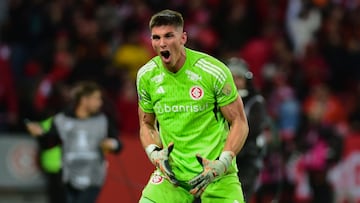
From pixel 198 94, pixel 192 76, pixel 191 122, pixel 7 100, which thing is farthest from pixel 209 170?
pixel 7 100

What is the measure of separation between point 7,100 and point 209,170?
10644 millimetres

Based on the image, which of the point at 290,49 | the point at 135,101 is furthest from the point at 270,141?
the point at 290,49

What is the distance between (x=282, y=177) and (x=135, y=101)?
108 inches

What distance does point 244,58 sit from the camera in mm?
19406

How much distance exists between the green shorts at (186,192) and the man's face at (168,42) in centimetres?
95

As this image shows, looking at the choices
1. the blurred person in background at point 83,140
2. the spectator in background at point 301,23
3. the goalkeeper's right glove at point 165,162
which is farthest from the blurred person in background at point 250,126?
the spectator in background at point 301,23

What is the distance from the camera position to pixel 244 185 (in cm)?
1209

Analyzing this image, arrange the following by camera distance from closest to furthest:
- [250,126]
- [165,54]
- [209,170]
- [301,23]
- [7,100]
A: [209,170] → [165,54] → [250,126] → [7,100] → [301,23]

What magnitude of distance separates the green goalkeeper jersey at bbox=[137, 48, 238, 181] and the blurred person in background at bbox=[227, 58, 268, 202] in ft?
9.49

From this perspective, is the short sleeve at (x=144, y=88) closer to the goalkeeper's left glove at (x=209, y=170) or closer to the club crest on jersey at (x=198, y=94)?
the club crest on jersey at (x=198, y=94)

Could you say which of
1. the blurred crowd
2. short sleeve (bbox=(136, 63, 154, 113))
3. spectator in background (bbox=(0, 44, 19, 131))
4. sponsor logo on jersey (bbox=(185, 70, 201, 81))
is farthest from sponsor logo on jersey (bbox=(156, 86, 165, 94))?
spectator in background (bbox=(0, 44, 19, 131))

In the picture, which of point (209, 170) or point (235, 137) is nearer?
point (209, 170)

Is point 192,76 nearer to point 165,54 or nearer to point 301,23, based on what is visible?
point 165,54

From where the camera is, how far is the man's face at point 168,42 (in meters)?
8.90
